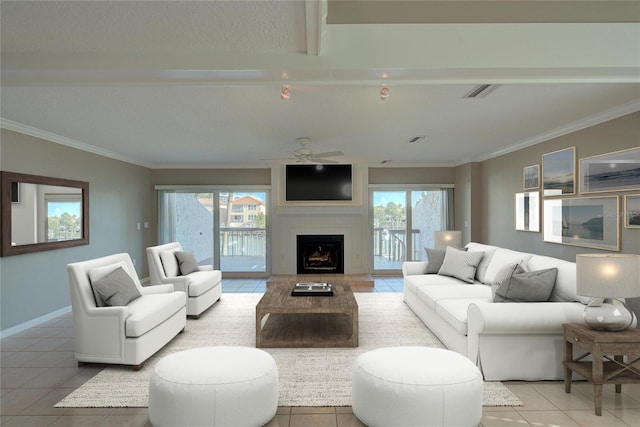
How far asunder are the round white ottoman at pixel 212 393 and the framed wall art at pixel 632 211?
3.71 m

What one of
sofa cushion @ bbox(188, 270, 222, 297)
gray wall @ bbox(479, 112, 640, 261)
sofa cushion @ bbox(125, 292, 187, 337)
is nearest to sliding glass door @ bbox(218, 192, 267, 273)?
sofa cushion @ bbox(188, 270, 222, 297)

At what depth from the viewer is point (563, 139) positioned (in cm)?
497

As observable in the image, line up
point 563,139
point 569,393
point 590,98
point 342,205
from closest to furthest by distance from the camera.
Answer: point 569,393 → point 590,98 → point 563,139 → point 342,205

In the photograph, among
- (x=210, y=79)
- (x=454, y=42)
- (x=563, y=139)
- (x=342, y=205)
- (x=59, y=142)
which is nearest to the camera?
(x=454, y=42)

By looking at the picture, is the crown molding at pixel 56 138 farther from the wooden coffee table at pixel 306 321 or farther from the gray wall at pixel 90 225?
the wooden coffee table at pixel 306 321

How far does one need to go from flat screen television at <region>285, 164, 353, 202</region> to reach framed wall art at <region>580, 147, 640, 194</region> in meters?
4.47

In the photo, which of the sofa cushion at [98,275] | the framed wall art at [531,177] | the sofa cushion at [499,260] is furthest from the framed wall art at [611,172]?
the sofa cushion at [98,275]

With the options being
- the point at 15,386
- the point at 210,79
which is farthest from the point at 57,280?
the point at 210,79

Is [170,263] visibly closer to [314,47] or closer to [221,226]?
[221,226]

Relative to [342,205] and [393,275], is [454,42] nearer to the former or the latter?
[342,205]

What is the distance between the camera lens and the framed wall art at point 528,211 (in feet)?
18.1

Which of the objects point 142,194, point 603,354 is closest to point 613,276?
point 603,354

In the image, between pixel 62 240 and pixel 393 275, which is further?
pixel 393 275

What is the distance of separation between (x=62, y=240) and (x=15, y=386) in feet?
8.79
